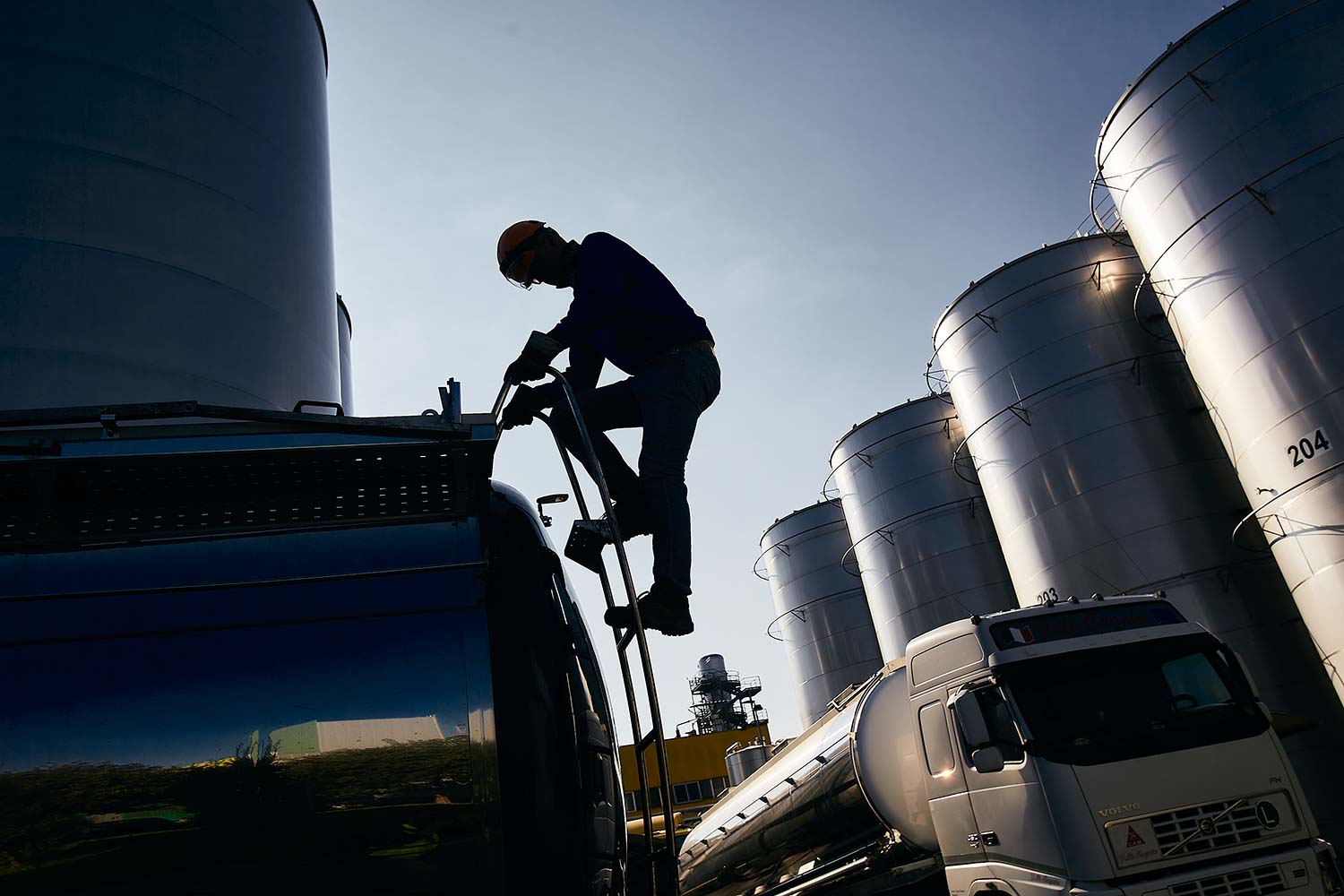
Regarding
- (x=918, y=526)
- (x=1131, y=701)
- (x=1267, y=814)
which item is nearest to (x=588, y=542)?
(x=1131, y=701)

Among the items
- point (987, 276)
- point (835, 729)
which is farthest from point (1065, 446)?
point (835, 729)

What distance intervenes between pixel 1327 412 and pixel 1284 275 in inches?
77.5

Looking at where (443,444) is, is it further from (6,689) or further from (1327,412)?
(1327,412)

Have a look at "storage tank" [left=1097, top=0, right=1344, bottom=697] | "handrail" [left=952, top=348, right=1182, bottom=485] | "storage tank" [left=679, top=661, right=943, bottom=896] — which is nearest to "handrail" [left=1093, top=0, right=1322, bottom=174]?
"storage tank" [left=1097, top=0, right=1344, bottom=697]

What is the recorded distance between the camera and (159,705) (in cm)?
186

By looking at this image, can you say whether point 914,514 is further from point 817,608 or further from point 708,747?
point 708,747

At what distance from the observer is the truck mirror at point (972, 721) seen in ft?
22.3

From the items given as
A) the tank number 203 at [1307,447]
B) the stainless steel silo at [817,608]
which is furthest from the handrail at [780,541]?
the tank number 203 at [1307,447]

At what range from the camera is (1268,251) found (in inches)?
460

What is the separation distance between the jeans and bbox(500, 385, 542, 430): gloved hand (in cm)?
15

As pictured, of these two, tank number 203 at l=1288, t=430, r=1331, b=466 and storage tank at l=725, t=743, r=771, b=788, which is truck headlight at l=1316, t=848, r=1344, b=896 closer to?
tank number 203 at l=1288, t=430, r=1331, b=466

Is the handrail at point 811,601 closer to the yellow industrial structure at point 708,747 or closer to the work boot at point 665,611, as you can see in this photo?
the yellow industrial structure at point 708,747

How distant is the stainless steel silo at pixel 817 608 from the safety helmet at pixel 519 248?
23915 millimetres

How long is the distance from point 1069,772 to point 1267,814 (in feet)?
4.89
